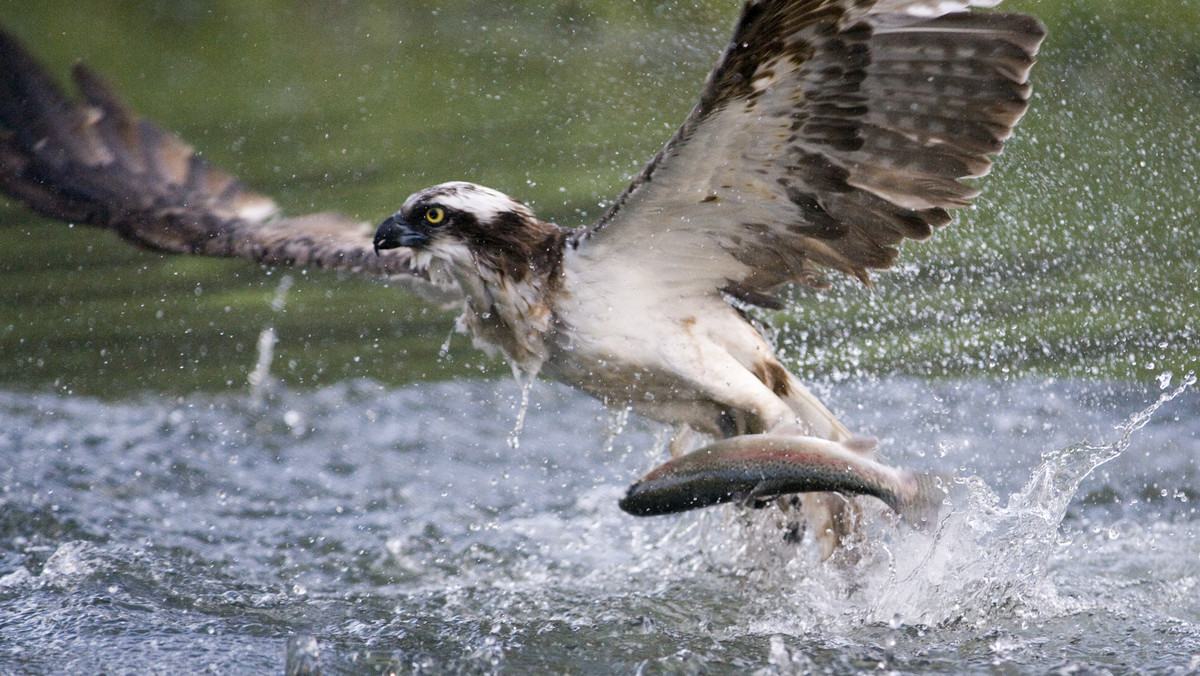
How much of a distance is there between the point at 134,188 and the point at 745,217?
123 inches

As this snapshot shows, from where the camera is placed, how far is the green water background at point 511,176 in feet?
24.3

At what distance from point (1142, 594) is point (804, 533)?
120cm

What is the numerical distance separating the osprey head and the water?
1262mm

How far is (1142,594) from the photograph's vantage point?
446cm

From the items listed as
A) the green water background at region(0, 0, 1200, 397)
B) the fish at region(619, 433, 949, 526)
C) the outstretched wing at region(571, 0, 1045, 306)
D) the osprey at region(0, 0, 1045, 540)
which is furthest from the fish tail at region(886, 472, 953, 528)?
the green water background at region(0, 0, 1200, 397)

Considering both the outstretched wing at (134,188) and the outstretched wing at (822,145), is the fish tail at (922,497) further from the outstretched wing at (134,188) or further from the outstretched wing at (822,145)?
the outstretched wing at (134,188)

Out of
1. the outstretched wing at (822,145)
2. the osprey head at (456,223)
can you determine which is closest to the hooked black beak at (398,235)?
the osprey head at (456,223)

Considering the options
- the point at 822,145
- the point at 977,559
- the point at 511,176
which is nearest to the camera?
the point at 822,145

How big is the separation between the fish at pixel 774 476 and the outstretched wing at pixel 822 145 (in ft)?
3.12

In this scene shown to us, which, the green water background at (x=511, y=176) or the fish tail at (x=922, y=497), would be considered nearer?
the fish tail at (x=922, y=497)

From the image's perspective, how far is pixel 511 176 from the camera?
9.24 meters

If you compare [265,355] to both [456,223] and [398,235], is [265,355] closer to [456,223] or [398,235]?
[398,235]

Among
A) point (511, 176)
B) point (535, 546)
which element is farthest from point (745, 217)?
point (511, 176)

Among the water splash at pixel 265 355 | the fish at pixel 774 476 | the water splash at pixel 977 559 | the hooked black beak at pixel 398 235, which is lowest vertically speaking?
the water splash at pixel 977 559
